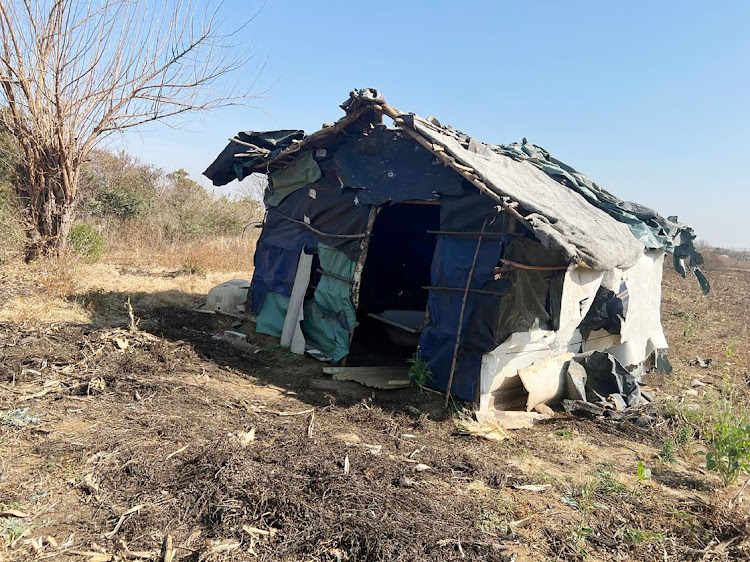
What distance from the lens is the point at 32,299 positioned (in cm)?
809

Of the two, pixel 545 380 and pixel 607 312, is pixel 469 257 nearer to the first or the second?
pixel 545 380

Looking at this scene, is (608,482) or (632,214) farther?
(632,214)

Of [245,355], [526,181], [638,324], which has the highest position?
[526,181]

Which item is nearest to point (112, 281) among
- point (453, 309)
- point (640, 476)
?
point (453, 309)

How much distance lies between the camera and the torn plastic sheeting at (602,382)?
20.5 feet

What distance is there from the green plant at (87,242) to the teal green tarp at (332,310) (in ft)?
20.4

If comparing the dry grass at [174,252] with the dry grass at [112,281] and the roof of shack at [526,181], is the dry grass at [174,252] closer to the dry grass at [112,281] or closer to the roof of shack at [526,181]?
the dry grass at [112,281]

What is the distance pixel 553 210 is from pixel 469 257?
1.18 meters

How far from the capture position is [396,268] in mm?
10398

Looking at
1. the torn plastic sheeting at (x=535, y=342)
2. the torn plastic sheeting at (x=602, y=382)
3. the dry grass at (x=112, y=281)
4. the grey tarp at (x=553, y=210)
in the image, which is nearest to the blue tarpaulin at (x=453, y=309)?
the torn plastic sheeting at (x=535, y=342)

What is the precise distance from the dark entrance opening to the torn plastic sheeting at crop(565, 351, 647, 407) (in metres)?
2.98

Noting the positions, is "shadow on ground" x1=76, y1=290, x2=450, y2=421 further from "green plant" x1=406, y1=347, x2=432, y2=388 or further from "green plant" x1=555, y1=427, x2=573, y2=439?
"green plant" x1=555, y1=427, x2=573, y2=439

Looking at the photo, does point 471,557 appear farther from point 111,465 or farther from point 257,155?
point 257,155

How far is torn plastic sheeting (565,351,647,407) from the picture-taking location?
6242mm
